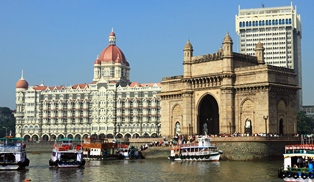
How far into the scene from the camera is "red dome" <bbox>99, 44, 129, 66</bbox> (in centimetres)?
17801

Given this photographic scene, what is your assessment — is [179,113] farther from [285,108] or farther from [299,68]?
[299,68]

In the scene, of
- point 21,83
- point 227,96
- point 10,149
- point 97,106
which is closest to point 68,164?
point 10,149

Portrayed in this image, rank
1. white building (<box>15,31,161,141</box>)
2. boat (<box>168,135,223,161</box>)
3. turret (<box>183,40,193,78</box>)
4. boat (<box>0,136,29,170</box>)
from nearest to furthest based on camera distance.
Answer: boat (<box>0,136,29,170</box>), boat (<box>168,135,223,161</box>), turret (<box>183,40,193,78</box>), white building (<box>15,31,161,141</box>)

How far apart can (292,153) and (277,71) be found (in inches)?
1436

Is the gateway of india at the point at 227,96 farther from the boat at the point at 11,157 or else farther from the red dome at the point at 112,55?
the red dome at the point at 112,55

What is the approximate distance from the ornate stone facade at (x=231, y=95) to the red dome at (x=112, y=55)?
77792mm

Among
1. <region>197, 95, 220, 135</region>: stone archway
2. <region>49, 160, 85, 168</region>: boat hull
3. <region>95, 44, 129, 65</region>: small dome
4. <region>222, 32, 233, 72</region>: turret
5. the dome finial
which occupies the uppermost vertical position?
the dome finial

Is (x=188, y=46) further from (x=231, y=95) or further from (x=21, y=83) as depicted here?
(x=21, y=83)

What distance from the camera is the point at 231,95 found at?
8888 centimetres

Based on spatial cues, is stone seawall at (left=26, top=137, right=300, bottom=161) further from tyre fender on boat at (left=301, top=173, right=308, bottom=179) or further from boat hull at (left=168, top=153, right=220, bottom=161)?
tyre fender on boat at (left=301, top=173, right=308, bottom=179)

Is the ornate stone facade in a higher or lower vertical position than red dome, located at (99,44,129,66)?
lower

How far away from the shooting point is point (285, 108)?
8906cm

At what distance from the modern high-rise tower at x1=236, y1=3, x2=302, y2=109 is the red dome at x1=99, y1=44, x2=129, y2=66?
41.3 meters

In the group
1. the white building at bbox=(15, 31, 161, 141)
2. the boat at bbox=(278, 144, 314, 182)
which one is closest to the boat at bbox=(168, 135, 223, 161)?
the boat at bbox=(278, 144, 314, 182)
